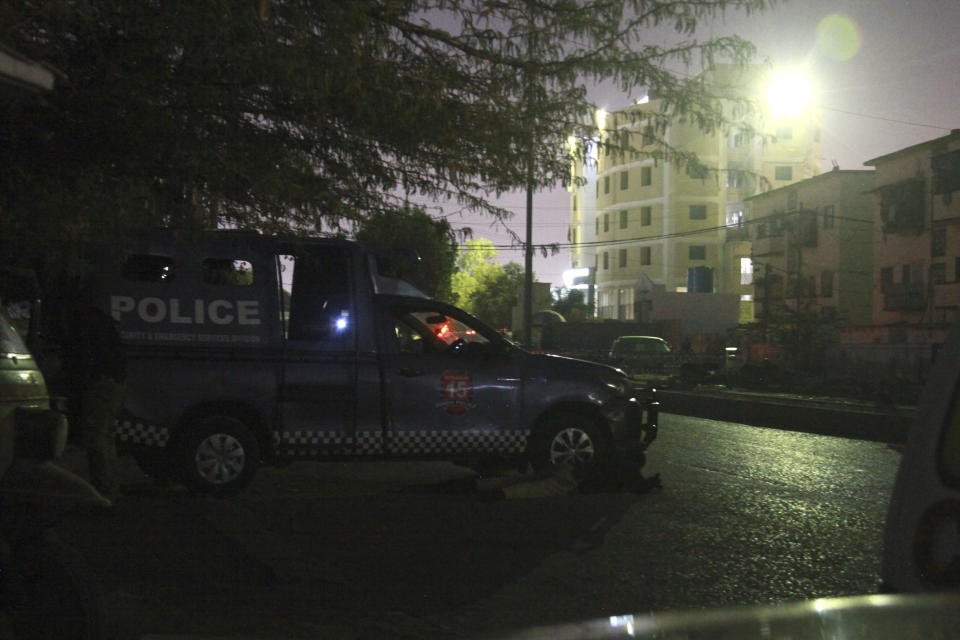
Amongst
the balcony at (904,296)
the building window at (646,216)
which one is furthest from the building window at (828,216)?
the building window at (646,216)

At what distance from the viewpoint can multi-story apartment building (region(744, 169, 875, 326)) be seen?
51812mm

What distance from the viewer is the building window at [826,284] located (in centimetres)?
5297

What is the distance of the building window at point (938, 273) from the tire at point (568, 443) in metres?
37.7

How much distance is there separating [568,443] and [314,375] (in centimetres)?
241

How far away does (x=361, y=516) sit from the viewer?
8008mm

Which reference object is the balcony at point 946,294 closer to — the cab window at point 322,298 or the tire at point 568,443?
the tire at point 568,443

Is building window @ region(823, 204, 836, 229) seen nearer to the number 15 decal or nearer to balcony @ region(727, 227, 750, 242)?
balcony @ region(727, 227, 750, 242)

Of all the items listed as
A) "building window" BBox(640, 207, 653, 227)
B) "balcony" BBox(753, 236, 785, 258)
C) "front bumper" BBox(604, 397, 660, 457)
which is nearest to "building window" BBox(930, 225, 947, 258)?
"balcony" BBox(753, 236, 785, 258)

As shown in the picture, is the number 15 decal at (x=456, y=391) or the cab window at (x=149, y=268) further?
the number 15 decal at (x=456, y=391)

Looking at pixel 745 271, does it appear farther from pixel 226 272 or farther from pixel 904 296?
pixel 226 272

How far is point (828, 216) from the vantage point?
52688mm

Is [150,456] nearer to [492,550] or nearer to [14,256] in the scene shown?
[14,256]

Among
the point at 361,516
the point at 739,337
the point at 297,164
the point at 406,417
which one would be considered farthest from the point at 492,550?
the point at 739,337

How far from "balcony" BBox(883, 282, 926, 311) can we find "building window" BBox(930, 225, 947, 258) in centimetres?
157
